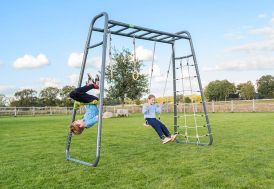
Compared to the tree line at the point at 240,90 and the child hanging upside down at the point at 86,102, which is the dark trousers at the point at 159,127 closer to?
the child hanging upside down at the point at 86,102

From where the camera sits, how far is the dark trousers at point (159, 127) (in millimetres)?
8211

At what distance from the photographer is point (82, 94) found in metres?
6.17

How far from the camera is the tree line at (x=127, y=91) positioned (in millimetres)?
19406

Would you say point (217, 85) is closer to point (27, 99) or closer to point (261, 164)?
point (27, 99)

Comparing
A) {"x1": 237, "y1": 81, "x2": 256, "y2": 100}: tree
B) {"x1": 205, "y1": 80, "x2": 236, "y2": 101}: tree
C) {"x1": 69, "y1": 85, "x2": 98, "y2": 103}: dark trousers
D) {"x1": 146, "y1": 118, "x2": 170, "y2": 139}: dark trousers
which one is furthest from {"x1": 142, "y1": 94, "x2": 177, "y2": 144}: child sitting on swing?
{"x1": 237, "y1": 81, "x2": 256, "y2": 100}: tree

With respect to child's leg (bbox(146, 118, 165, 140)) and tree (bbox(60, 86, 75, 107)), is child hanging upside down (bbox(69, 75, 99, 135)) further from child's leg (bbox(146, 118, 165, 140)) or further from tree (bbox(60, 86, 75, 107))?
tree (bbox(60, 86, 75, 107))

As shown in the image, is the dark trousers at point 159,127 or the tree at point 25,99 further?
the tree at point 25,99

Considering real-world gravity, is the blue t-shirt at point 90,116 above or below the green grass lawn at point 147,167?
above

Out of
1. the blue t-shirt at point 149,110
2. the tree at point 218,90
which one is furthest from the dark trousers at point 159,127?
the tree at point 218,90

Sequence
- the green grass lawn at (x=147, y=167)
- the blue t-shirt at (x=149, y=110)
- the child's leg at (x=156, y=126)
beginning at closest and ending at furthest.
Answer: the green grass lawn at (x=147, y=167)
the child's leg at (x=156, y=126)
the blue t-shirt at (x=149, y=110)

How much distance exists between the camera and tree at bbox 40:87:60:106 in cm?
6615

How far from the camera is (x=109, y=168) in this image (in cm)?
548

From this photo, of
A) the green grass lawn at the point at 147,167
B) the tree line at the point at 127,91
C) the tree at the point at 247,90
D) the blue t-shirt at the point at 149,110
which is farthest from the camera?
the tree at the point at 247,90

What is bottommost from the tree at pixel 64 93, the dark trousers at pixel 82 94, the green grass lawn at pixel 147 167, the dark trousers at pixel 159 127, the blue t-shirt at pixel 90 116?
the green grass lawn at pixel 147 167
